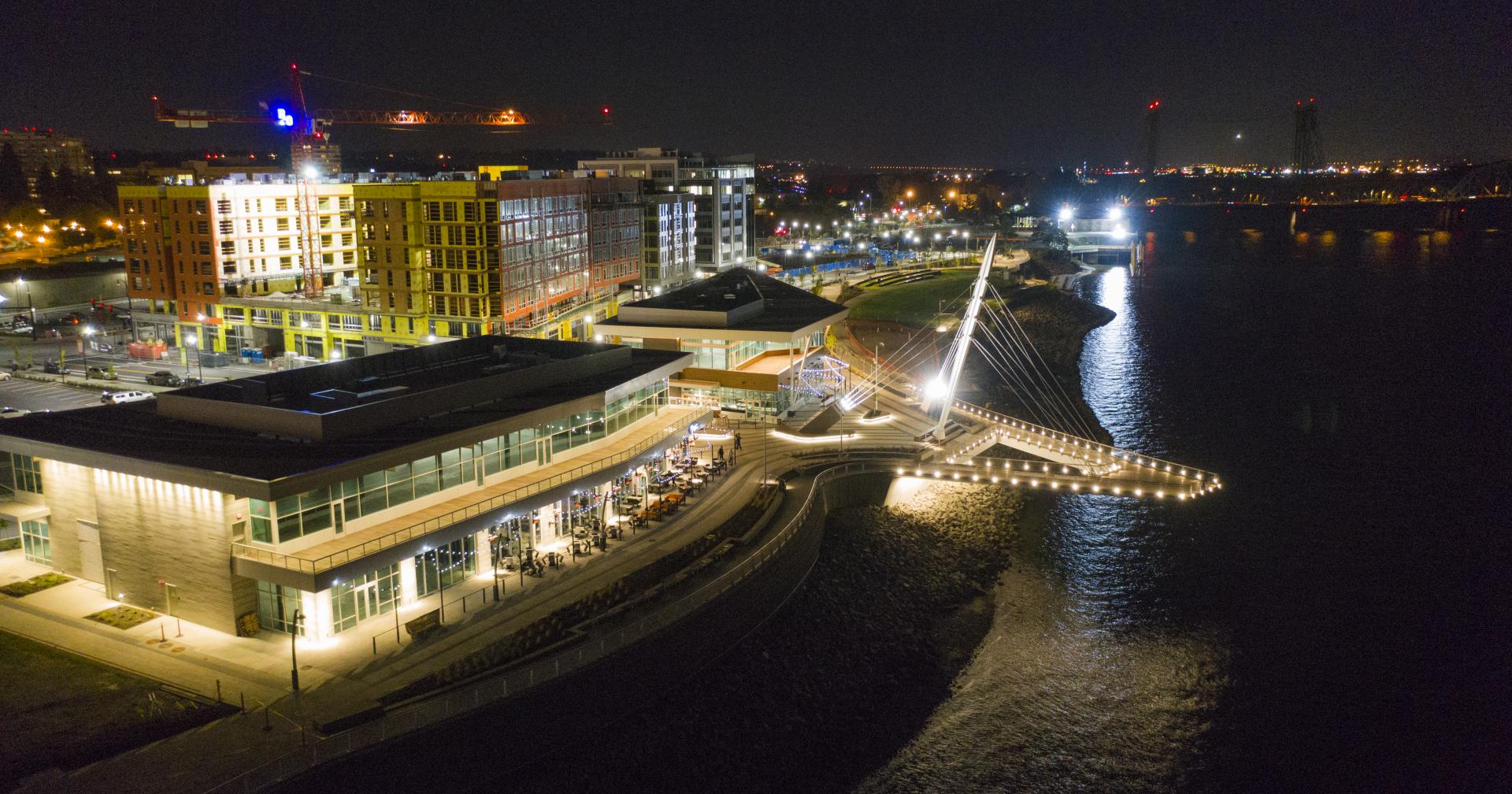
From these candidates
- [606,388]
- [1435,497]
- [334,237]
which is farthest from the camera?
[334,237]

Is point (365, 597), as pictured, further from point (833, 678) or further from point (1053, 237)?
point (1053, 237)

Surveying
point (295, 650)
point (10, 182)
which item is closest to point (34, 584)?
point (295, 650)

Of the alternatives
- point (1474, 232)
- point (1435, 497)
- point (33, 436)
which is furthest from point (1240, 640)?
point (1474, 232)

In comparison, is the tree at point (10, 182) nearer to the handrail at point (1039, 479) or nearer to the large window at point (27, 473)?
the large window at point (27, 473)

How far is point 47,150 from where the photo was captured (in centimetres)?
14475

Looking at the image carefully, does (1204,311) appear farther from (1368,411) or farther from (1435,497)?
(1435,497)

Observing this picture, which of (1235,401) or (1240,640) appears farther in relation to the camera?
(1235,401)

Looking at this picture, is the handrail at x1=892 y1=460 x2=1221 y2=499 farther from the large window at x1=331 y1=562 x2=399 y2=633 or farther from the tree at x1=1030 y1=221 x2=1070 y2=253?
the tree at x1=1030 y1=221 x2=1070 y2=253

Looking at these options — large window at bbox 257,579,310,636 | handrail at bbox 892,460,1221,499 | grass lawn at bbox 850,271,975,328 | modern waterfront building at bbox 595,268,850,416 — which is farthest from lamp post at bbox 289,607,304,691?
grass lawn at bbox 850,271,975,328

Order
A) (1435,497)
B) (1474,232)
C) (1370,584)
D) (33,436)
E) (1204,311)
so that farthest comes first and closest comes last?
(1474,232), (1204,311), (1435,497), (1370,584), (33,436)

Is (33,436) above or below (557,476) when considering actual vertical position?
above

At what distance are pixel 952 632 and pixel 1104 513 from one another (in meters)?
12.7

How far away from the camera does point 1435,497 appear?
42062 mm

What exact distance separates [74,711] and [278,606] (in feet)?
13.6
